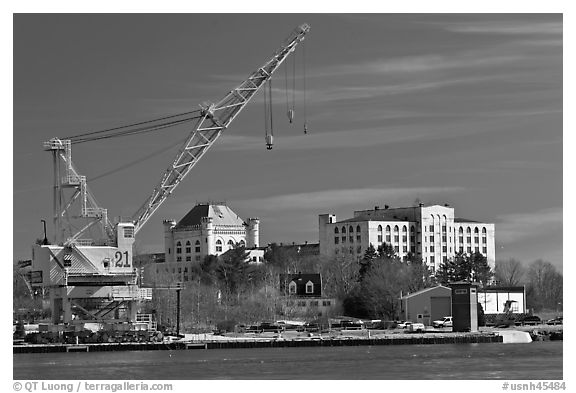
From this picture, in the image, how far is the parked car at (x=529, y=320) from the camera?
91.4m

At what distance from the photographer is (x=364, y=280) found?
102 metres

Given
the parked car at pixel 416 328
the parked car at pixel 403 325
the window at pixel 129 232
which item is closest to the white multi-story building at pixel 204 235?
the parked car at pixel 403 325

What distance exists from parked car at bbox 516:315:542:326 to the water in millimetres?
20183

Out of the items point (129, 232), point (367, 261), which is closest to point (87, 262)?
point (129, 232)

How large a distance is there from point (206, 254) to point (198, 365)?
71886 mm

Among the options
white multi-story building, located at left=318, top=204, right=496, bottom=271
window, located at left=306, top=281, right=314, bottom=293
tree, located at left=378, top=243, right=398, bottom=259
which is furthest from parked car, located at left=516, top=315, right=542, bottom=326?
white multi-story building, located at left=318, top=204, right=496, bottom=271

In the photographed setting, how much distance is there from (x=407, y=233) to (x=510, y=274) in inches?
531

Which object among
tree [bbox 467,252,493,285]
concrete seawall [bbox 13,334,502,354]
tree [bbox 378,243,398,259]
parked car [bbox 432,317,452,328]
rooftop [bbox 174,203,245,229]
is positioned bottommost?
concrete seawall [bbox 13,334,502,354]

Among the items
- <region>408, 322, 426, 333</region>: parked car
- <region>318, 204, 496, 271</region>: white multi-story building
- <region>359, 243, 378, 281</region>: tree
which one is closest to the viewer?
<region>408, 322, 426, 333</region>: parked car

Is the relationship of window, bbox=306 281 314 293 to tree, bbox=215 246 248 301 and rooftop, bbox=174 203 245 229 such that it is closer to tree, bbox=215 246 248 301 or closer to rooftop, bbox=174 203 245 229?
tree, bbox=215 246 248 301

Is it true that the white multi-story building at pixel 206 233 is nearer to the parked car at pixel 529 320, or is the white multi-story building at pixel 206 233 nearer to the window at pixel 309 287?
the window at pixel 309 287

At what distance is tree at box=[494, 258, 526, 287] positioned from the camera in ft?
373

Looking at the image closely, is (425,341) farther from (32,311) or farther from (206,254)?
(206,254)

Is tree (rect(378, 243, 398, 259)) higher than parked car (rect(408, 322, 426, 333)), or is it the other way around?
tree (rect(378, 243, 398, 259))
